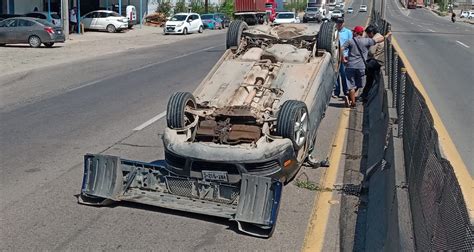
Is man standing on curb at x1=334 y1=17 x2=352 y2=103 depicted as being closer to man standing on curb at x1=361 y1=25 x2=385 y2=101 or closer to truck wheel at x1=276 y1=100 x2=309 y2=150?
man standing on curb at x1=361 y1=25 x2=385 y2=101

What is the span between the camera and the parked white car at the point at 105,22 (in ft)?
154

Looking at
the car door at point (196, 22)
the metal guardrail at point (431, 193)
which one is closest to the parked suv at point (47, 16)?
the car door at point (196, 22)

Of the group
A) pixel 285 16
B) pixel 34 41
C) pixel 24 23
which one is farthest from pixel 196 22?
pixel 24 23

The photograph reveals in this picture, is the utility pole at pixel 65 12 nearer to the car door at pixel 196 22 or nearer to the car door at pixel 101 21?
the car door at pixel 101 21

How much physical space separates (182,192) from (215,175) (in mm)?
399

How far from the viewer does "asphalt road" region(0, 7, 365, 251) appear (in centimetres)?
573

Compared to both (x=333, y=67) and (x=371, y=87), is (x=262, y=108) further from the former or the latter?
(x=371, y=87)

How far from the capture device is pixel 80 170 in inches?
316

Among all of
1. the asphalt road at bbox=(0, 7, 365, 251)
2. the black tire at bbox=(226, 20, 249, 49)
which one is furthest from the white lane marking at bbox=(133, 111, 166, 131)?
the black tire at bbox=(226, 20, 249, 49)

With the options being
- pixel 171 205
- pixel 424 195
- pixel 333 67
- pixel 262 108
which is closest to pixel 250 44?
pixel 333 67

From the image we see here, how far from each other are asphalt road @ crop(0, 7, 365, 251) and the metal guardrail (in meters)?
1.44

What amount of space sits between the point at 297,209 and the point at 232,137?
109 cm

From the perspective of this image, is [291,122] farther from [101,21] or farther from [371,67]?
[101,21]

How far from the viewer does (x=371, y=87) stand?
1387 cm
